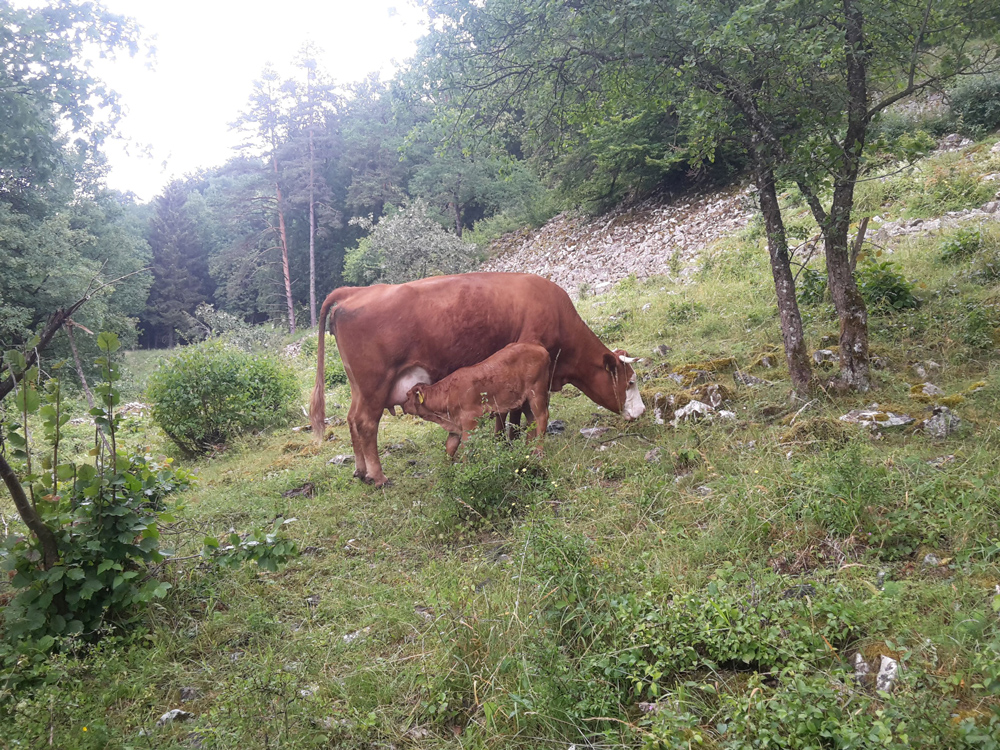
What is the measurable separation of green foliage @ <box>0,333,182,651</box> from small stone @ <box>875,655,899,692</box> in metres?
3.64

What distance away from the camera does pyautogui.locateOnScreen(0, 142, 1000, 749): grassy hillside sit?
2.45 m

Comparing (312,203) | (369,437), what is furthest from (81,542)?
(312,203)

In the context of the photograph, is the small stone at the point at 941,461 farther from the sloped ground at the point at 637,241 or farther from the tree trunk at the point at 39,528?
the sloped ground at the point at 637,241

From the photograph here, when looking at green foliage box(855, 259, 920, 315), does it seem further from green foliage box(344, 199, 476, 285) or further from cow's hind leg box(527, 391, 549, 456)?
green foliage box(344, 199, 476, 285)

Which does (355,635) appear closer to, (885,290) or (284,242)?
(885,290)

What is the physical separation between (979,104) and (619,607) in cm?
1530

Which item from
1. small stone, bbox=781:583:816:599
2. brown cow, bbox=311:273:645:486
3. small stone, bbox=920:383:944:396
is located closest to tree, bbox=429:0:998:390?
small stone, bbox=920:383:944:396

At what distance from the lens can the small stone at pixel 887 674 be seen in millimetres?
2350

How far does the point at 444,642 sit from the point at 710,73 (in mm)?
5559

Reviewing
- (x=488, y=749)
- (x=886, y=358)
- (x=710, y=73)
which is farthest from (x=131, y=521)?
(x=886, y=358)

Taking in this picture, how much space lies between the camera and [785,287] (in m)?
6.05

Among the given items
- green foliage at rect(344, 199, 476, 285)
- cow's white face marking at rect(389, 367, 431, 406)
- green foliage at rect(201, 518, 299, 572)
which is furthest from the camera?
green foliage at rect(344, 199, 476, 285)

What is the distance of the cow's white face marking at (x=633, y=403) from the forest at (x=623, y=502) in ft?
0.38

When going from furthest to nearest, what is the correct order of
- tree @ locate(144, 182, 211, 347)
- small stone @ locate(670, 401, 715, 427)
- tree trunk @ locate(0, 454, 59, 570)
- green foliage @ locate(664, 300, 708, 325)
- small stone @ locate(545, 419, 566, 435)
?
1. tree @ locate(144, 182, 211, 347)
2. green foliage @ locate(664, 300, 708, 325)
3. small stone @ locate(545, 419, 566, 435)
4. small stone @ locate(670, 401, 715, 427)
5. tree trunk @ locate(0, 454, 59, 570)
